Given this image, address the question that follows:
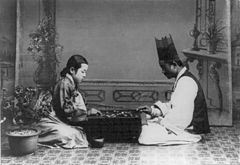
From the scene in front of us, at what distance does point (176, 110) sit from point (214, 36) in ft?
5.02

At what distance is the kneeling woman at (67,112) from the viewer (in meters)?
6.70

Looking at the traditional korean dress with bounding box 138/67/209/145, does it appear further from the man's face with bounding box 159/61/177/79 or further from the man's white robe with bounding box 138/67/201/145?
the man's face with bounding box 159/61/177/79

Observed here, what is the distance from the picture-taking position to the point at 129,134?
22.1 feet

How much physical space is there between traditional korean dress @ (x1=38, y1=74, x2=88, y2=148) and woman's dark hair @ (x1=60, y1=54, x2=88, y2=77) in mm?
112

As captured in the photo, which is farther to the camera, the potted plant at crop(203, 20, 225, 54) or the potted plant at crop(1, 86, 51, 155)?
the potted plant at crop(203, 20, 225, 54)

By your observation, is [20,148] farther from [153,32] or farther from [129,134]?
[153,32]

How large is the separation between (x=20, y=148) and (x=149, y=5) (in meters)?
3.30

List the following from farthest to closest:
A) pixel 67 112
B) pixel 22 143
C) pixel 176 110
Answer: pixel 176 110, pixel 67 112, pixel 22 143

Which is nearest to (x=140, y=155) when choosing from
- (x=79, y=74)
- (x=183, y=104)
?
(x=183, y=104)

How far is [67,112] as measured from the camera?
6.86 m

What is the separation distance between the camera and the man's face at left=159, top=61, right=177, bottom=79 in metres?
7.10

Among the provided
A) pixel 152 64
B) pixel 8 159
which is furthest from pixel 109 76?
pixel 8 159

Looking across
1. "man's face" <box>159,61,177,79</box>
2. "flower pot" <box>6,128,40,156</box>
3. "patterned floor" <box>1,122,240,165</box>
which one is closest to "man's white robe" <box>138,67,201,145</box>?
"man's face" <box>159,61,177,79</box>

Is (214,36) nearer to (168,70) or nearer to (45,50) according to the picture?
(168,70)
